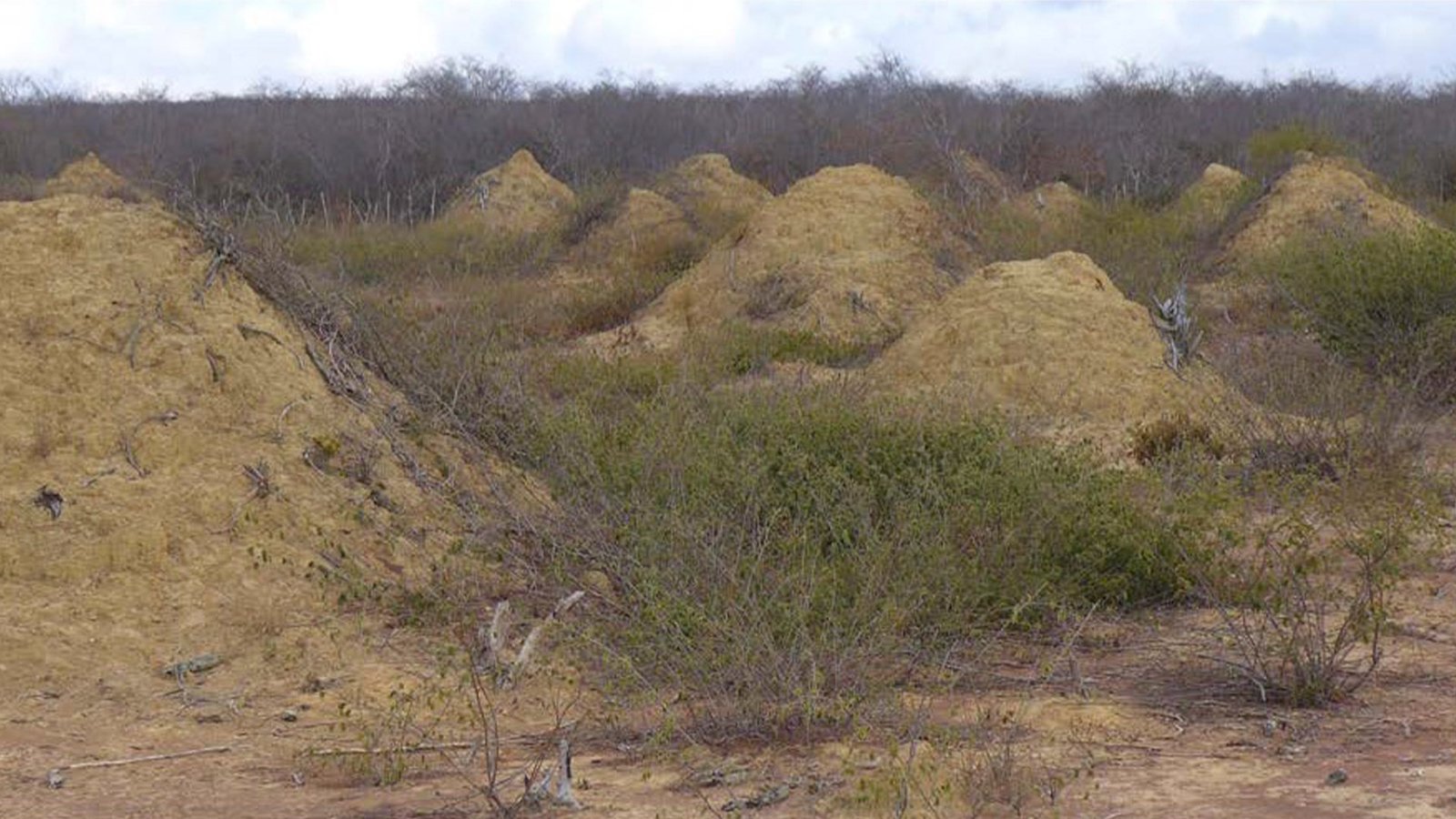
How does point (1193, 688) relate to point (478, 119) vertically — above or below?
below

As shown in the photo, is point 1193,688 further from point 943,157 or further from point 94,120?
point 94,120

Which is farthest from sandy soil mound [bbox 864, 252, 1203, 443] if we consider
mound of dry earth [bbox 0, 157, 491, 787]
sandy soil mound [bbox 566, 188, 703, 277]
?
sandy soil mound [bbox 566, 188, 703, 277]

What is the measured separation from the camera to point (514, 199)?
2136 centimetres

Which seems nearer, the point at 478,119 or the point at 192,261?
the point at 192,261

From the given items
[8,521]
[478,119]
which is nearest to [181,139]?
[478,119]

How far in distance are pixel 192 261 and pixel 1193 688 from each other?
417 cm

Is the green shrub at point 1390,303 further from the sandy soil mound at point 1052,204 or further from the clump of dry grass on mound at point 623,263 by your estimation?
the sandy soil mound at point 1052,204

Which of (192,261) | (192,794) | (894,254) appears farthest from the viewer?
(894,254)

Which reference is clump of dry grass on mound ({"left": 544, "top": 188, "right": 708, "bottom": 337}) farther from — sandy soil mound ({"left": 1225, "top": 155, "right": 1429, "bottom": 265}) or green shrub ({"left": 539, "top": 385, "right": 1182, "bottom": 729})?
green shrub ({"left": 539, "top": 385, "right": 1182, "bottom": 729})

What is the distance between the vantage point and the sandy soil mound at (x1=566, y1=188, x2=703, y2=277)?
55.0ft

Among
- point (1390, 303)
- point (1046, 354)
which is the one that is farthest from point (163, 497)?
point (1390, 303)

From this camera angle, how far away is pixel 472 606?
555 cm

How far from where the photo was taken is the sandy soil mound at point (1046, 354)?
29.6 ft

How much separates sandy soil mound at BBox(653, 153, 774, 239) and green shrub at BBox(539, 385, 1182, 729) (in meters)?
11.5
